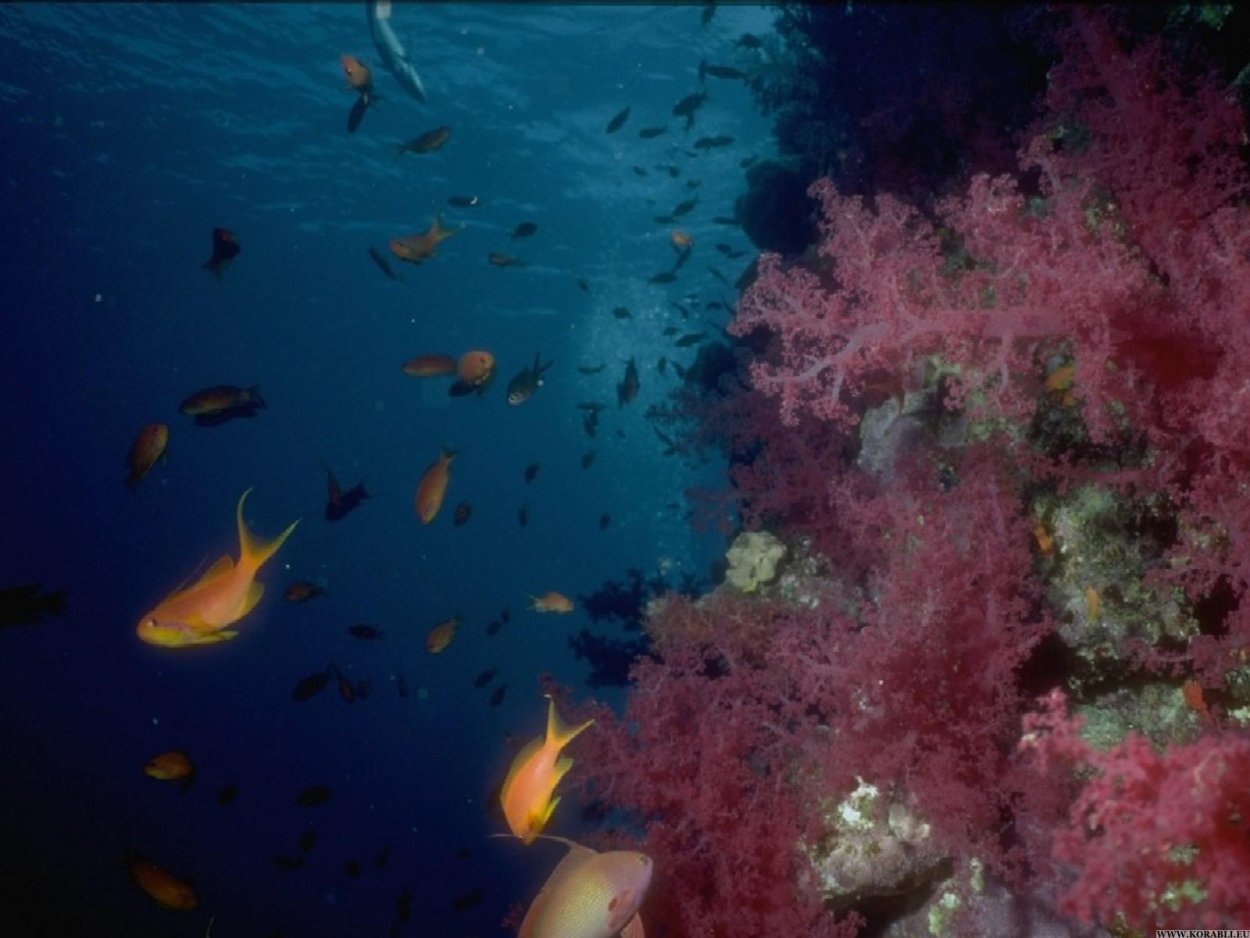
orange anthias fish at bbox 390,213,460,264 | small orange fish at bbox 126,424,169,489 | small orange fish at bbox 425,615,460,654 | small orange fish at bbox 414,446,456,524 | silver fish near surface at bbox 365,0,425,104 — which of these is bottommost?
small orange fish at bbox 425,615,460,654

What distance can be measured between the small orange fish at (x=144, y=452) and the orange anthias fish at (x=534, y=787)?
3902mm

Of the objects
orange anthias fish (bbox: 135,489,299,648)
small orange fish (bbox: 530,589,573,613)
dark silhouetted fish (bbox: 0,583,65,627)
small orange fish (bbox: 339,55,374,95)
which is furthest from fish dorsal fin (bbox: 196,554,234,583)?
small orange fish (bbox: 530,589,573,613)

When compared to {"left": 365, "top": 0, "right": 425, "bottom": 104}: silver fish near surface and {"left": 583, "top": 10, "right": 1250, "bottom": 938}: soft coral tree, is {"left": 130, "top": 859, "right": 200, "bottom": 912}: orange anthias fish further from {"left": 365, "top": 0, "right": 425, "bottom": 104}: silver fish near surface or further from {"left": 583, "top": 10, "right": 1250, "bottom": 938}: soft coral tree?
{"left": 365, "top": 0, "right": 425, "bottom": 104}: silver fish near surface

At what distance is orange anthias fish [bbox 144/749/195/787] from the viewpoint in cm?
644

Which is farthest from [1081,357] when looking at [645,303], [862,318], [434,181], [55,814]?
[645,303]

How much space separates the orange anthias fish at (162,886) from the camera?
20.3ft

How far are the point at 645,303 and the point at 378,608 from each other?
44.8 meters

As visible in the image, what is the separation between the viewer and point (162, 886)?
20.3 feet

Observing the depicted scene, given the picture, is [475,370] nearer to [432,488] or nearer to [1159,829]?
[432,488]

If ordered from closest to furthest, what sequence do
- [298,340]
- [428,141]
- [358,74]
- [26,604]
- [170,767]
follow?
[26,604], [170,767], [358,74], [428,141], [298,340]

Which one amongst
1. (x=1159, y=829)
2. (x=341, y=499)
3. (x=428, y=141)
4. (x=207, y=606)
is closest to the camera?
(x=1159, y=829)

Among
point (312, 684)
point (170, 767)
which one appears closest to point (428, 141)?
point (312, 684)

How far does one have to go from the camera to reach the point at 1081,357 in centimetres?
332

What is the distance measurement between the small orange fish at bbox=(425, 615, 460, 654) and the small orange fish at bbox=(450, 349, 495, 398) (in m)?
2.92
